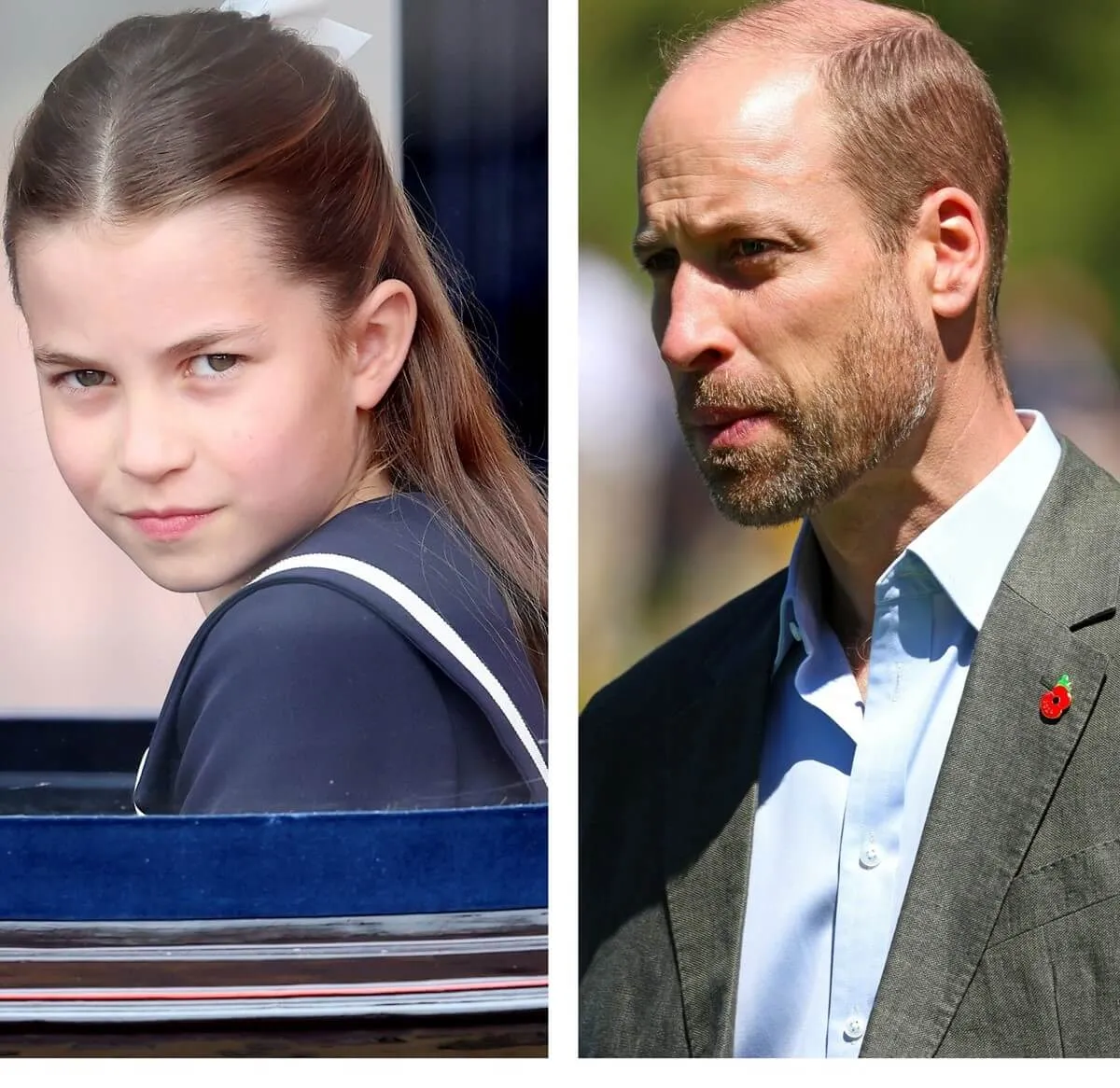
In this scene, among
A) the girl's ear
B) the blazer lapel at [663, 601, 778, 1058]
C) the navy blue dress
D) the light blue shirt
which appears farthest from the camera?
the girl's ear

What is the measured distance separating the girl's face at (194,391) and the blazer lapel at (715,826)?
36.3 inches

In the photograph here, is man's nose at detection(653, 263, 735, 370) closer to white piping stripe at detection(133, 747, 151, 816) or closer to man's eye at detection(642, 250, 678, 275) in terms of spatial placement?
man's eye at detection(642, 250, 678, 275)

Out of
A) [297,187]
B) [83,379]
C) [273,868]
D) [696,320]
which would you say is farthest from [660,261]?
[273,868]

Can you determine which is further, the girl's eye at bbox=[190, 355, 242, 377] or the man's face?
the girl's eye at bbox=[190, 355, 242, 377]

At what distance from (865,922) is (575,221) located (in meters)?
1.61

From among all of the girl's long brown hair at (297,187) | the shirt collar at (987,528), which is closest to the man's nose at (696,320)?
the girl's long brown hair at (297,187)

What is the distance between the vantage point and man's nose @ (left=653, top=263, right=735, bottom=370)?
10.2ft

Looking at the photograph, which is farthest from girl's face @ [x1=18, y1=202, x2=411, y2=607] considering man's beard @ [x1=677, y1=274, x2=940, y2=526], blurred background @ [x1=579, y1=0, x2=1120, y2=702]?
man's beard @ [x1=677, y1=274, x2=940, y2=526]

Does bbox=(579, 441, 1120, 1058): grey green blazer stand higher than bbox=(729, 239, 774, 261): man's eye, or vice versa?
bbox=(729, 239, 774, 261): man's eye

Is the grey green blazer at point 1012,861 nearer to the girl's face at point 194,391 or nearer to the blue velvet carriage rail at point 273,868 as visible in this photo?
the blue velvet carriage rail at point 273,868

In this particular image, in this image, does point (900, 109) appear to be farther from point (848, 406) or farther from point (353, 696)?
point (353, 696)

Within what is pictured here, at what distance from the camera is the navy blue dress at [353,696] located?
3199mm

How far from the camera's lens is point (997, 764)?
113 inches

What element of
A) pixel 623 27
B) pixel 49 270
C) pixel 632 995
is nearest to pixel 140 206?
pixel 49 270
